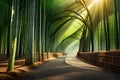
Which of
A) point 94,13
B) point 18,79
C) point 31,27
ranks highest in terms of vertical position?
point 94,13

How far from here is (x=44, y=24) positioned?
2669 centimetres

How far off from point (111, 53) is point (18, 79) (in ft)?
18.1

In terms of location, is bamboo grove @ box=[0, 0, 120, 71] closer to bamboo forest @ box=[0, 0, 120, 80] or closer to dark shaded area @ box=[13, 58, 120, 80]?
bamboo forest @ box=[0, 0, 120, 80]

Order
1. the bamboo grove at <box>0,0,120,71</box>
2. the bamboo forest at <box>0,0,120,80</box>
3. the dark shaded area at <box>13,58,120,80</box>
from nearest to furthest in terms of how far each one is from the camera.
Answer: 1. the dark shaded area at <box>13,58,120,80</box>
2. the bamboo forest at <box>0,0,120,80</box>
3. the bamboo grove at <box>0,0,120,71</box>

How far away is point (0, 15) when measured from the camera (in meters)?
27.7

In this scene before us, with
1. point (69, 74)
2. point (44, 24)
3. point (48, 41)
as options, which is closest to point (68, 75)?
point (69, 74)

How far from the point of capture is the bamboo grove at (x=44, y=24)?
15.5 metres

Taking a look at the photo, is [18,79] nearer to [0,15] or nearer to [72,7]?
[0,15]

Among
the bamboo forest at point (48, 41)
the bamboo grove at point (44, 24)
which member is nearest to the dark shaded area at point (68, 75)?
the bamboo forest at point (48, 41)

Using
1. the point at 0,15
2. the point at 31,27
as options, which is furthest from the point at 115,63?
the point at 0,15

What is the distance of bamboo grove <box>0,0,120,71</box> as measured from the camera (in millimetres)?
15539

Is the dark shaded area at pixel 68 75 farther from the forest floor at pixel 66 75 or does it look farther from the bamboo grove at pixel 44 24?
the bamboo grove at pixel 44 24

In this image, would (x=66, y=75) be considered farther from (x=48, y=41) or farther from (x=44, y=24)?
(x=48, y=41)

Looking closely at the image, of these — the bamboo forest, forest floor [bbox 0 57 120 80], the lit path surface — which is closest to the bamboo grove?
the bamboo forest
